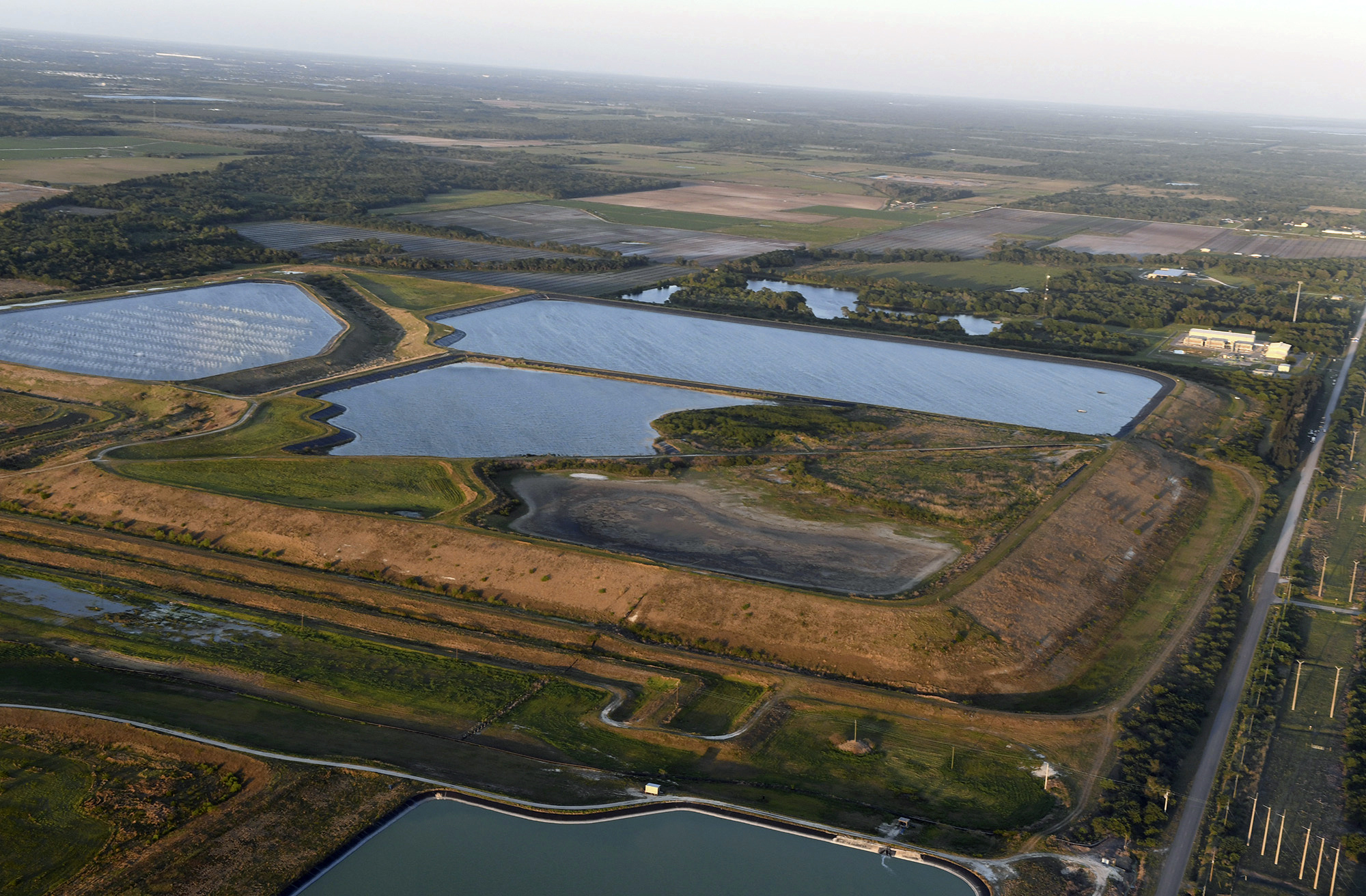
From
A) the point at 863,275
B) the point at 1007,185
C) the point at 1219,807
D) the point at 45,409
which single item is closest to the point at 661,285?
the point at 863,275

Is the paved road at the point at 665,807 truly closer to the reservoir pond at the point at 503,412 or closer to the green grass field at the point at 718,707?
the green grass field at the point at 718,707

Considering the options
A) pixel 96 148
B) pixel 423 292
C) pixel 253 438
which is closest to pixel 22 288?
pixel 423 292

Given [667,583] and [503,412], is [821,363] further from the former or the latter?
[667,583]

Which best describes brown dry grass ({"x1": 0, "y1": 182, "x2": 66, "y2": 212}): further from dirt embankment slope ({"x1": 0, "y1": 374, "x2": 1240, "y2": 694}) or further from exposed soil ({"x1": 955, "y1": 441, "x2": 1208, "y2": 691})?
exposed soil ({"x1": 955, "y1": 441, "x2": 1208, "y2": 691})

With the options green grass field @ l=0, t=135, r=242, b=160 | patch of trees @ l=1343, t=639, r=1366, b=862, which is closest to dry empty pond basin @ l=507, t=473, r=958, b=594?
patch of trees @ l=1343, t=639, r=1366, b=862

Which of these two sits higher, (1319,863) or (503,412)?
(503,412)

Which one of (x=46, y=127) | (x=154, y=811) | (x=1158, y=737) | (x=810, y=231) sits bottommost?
(x=154, y=811)
